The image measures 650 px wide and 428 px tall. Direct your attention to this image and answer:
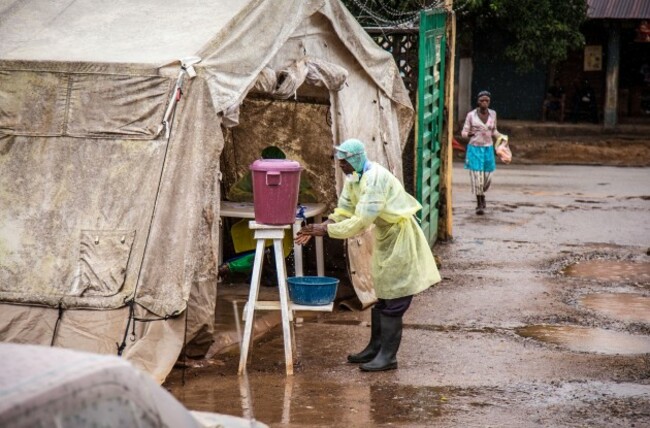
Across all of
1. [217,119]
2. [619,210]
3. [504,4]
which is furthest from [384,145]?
[504,4]

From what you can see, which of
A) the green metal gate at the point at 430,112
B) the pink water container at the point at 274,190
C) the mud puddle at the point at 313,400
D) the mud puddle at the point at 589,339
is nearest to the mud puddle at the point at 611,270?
the green metal gate at the point at 430,112

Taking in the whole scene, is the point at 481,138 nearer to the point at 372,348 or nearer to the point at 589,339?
the point at 589,339

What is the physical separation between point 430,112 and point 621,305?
10.0 ft

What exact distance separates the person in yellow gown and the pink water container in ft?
0.64

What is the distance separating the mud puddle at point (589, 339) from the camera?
8.75 metres

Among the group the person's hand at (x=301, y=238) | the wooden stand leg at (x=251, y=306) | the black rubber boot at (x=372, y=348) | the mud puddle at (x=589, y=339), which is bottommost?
the mud puddle at (x=589, y=339)

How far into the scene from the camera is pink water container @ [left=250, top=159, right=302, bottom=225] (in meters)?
7.61

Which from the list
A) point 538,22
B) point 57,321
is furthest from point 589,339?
point 538,22

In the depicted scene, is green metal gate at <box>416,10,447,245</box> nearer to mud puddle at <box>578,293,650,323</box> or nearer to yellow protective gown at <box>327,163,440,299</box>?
mud puddle at <box>578,293,650,323</box>

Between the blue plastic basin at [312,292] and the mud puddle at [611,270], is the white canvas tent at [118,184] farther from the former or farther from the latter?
the mud puddle at [611,270]

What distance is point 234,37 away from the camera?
25.4 feet

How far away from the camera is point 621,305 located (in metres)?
10.4

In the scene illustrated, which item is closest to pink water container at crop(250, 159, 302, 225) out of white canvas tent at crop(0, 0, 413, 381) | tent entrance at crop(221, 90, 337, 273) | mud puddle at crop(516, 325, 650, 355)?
white canvas tent at crop(0, 0, 413, 381)

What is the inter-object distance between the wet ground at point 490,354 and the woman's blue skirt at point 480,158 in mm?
1414
